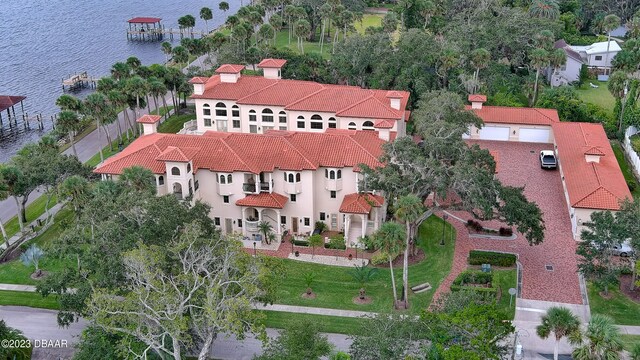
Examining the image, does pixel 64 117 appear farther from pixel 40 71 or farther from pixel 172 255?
pixel 40 71

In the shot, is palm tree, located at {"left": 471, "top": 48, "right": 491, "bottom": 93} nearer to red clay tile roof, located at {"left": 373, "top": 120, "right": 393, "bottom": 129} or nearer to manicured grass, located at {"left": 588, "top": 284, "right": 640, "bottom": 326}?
red clay tile roof, located at {"left": 373, "top": 120, "right": 393, "bottom": 129}

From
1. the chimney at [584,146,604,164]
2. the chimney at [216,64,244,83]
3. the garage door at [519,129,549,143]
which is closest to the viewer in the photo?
the chimney at [584,146,604,164]

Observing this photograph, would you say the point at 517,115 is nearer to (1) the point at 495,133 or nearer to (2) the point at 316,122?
(1) the point at 495,133

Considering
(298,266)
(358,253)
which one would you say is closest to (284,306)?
(298,266)

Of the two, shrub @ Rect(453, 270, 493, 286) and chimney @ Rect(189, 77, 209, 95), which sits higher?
chimney @ Rect(189, 77, 209, 95)

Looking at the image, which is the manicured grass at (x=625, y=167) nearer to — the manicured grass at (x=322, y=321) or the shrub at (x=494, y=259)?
the shrub at (x=494, y=259)

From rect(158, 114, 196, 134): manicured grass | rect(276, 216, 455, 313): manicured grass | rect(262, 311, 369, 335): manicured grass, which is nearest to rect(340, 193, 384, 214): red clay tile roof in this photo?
rect(276, 216, 455, 313): manicured grass

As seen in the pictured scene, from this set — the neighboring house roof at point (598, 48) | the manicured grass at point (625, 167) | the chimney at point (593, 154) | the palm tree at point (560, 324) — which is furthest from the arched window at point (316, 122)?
the neighboring house roof at point (598, 48)

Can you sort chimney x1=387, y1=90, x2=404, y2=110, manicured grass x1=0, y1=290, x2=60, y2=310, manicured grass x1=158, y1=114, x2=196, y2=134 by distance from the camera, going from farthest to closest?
manicured grass x1=158, y1=114, x2=196, y2=134 < chimney x1=387, y1=90, x2=404, y2=110 < manicured grass x1=0, y1=290, x2=60, y2=310
